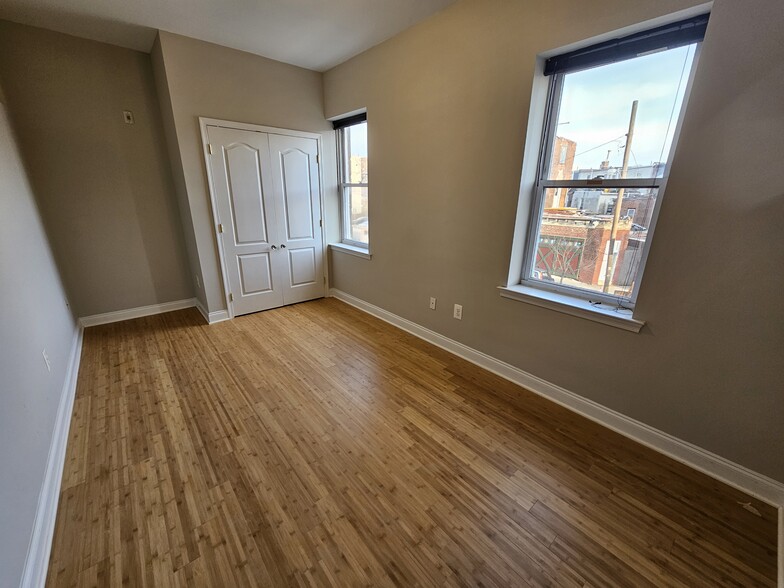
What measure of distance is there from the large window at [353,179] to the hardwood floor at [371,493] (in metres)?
2.10

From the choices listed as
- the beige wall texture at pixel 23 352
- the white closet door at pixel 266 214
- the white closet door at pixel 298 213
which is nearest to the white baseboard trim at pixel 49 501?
the beige wall texture at pixel 23 352

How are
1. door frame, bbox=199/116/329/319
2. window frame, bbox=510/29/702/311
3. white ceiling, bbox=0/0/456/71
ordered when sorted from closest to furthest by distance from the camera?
window frame, bbox=510/29/702/311 < white ceiling, bbox=0/0/456/71 < door frame, bbox=199/116/329/319

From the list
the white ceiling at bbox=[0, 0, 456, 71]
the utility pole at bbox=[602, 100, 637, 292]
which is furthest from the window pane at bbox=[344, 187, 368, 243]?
the utility pole at bbox=[602, 100, 637, 292]

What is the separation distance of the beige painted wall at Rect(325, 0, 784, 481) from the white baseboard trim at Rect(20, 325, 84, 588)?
2.56 meters

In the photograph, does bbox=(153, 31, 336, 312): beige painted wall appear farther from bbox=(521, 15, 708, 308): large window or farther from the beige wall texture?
bbox=(521, 15, 708, 308): large window

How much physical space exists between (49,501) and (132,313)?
2.66 meters

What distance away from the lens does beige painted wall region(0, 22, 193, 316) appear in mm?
2709

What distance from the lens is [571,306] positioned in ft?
6.45

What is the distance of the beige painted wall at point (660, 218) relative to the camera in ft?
4.46

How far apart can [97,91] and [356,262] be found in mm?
2931

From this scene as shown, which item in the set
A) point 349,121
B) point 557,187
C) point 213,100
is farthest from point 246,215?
point 557,187

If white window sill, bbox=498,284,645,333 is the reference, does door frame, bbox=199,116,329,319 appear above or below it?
above

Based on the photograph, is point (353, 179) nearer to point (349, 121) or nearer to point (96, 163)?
point (349, 121)

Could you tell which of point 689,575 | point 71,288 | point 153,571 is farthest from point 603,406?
point 71,288
